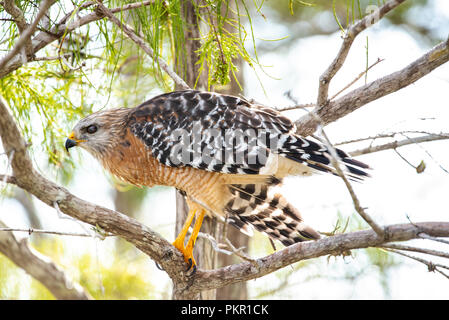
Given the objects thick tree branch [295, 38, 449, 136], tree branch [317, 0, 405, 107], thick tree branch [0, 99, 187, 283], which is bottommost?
thick tree branch [0, 99, 187, 283]

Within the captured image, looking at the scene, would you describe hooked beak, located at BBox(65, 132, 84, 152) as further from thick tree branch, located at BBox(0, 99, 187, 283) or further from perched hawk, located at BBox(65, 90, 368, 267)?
thick tree branch, located at BBox(0, 99, 187, 283)

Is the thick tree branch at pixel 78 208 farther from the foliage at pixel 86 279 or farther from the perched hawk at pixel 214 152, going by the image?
the foliage at pixel 86 279

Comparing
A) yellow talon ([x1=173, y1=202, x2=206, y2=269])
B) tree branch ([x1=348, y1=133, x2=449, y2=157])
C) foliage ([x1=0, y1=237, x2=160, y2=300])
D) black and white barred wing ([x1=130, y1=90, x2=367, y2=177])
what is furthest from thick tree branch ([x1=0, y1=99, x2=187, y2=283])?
foliage ([x1=0, y1=237, x2=160, y2=300])

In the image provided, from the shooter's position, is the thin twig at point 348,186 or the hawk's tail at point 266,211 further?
the hawk's tail at point 266,211

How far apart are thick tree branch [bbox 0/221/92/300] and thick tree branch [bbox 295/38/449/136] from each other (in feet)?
7.39

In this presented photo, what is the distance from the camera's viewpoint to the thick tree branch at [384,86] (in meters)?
2.69

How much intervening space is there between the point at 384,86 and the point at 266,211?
1260mm

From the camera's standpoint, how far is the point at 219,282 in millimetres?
3217

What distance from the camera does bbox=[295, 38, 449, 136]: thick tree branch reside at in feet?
8.82

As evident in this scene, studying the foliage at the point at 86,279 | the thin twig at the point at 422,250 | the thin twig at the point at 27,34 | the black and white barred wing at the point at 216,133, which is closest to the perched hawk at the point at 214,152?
the black and white barred wing at the point at 216,133

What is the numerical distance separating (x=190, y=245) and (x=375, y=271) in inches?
115

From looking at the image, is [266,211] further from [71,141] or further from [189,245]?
Answer: [71,141]

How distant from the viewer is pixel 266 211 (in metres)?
3.71
